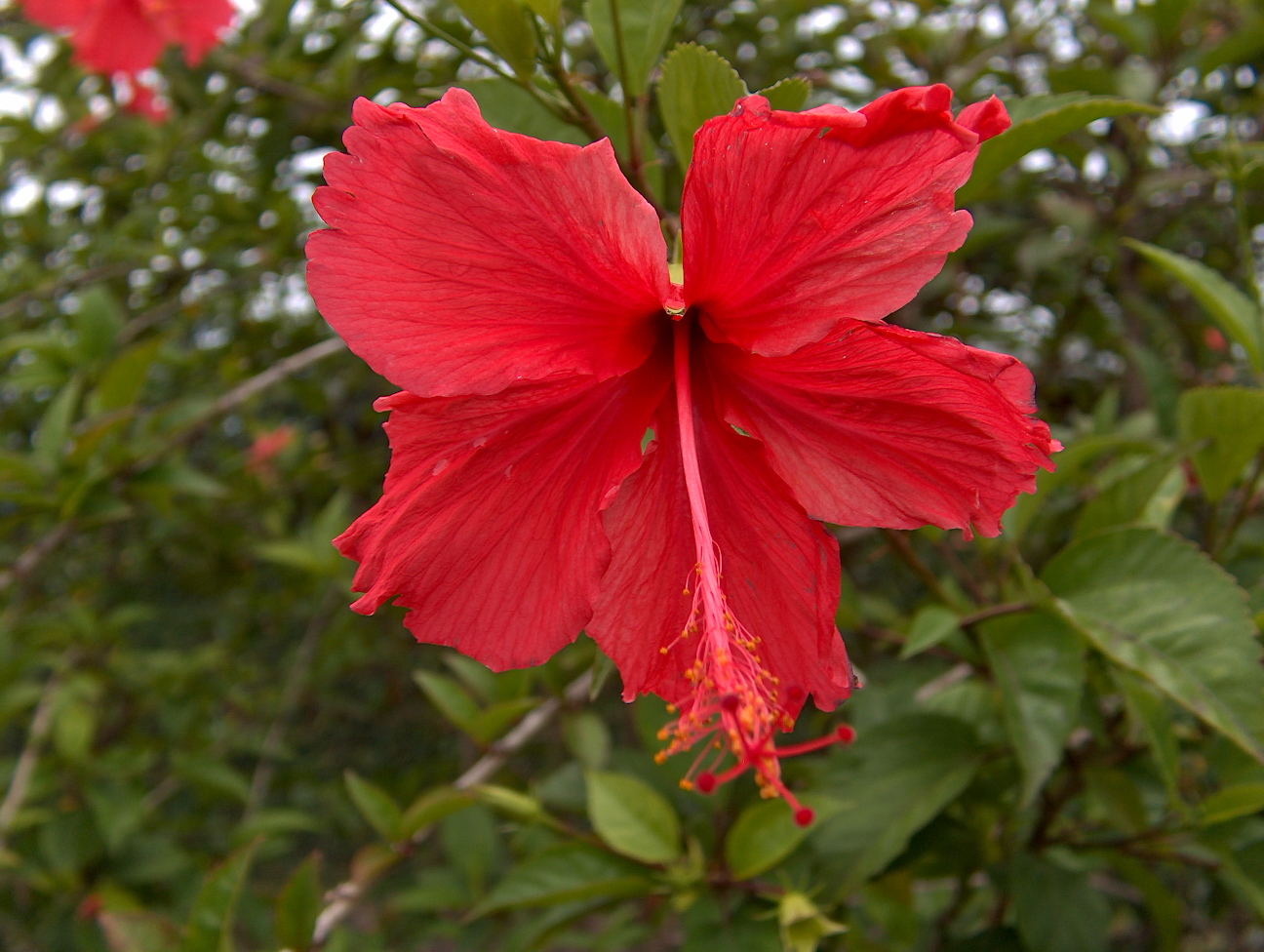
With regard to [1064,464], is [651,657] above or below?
above

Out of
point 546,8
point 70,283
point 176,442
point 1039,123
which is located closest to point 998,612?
point 1039,123

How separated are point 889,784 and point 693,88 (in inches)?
33.1

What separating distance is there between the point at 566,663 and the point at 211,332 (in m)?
2.40

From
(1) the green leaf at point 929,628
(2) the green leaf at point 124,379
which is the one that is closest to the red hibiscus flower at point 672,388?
(1) the green leaf at point 929,628

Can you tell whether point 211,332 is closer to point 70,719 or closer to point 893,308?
point 70,719

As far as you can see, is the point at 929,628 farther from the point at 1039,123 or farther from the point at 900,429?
the point at 1039,123

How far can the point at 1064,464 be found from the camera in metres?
1.12

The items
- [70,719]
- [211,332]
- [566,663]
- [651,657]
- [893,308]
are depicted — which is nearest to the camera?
[893,308]

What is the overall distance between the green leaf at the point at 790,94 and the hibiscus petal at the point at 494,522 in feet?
0.93

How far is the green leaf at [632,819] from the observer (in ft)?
3.57

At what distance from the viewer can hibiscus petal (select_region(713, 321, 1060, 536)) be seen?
26.7 inches

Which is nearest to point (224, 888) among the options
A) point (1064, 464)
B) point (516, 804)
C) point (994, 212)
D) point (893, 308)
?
point (516, 804)

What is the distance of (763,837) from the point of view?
107cm

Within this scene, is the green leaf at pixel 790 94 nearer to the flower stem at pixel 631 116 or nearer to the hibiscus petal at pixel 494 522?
the flower stem at pixel 631 116
